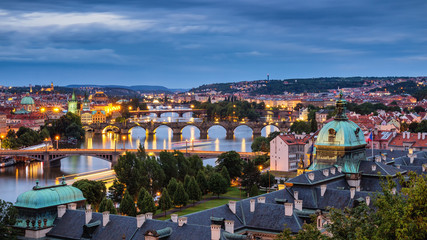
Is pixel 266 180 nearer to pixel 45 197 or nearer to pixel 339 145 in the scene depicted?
pixel 339 145

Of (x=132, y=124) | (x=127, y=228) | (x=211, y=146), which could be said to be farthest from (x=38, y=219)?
(x=132, y=124)

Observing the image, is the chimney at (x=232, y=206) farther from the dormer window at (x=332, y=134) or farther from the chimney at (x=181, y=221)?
the dormer window at (x=332, y=134)

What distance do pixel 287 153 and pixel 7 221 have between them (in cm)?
4296

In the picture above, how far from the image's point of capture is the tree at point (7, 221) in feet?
81.5

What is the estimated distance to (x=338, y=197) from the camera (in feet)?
99.7

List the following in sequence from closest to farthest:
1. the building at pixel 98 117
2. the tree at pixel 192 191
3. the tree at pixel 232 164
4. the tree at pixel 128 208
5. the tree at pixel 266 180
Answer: the tree at pixel 128 208, the tree at pixel 192 191, the tree at pixel 266 180, the tree at pixel 232 164, the building at pixel 98 117

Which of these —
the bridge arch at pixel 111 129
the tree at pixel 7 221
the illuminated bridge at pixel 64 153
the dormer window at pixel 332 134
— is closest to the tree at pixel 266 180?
the dormer window at pixel 332 134

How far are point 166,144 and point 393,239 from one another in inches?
3575

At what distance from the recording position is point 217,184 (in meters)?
51.0

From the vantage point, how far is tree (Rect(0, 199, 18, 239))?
2483 centimetres

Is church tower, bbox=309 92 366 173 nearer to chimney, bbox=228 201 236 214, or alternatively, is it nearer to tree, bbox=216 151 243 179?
chimney, bbox=228 201 236 214

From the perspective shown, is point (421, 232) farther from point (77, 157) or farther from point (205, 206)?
point (77, 157)

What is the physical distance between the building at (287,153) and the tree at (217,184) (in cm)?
1528

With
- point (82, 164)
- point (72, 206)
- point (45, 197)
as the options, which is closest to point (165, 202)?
point (72, 206)
